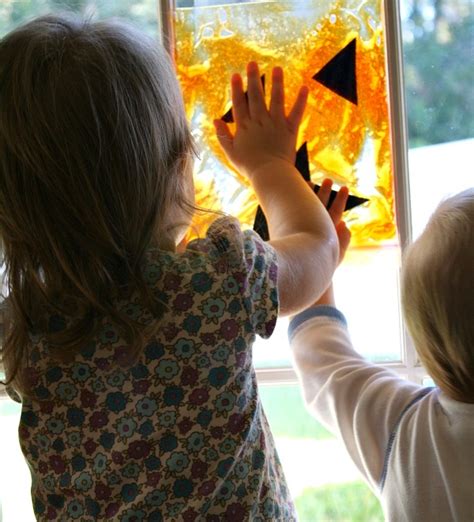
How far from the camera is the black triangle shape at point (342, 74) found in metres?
1.12

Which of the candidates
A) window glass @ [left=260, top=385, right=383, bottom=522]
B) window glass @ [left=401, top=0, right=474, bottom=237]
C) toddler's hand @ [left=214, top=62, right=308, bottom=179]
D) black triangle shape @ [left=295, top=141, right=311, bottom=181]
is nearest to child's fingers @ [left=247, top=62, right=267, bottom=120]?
toddler's hand @ [left=214, top=62, right=308, bottom=179]

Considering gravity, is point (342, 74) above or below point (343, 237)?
above

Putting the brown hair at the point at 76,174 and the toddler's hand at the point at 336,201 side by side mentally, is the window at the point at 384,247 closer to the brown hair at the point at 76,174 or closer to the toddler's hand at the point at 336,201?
the toddler's hand at the point at 336,201

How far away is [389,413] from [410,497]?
9 centimetres

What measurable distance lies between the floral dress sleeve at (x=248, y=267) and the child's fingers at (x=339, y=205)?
0.28 m

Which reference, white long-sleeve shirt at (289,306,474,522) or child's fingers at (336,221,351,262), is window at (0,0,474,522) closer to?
child's fingers at (336,221,351,262)

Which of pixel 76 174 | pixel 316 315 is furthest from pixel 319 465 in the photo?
pixel 76 174

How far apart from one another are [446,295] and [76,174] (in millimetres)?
388

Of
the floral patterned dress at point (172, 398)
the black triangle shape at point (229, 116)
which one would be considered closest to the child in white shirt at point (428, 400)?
the floral patterned dress at point (172, 398)

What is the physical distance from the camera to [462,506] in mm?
808

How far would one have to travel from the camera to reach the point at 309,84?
1.12 m

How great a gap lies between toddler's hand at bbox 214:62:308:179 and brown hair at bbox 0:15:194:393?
226 mm

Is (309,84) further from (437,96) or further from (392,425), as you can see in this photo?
(392,425)

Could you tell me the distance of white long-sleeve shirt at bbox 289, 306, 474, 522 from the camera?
2.67 feet
